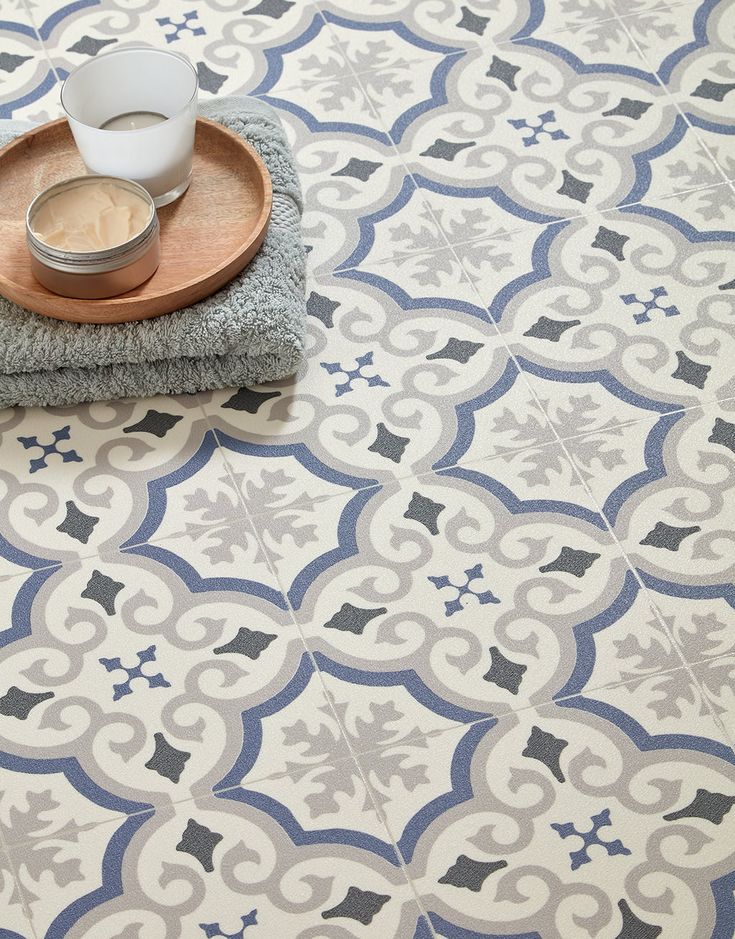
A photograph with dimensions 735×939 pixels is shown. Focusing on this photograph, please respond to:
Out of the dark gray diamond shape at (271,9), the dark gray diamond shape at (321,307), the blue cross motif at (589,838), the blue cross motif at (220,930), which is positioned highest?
the dark gray diamond shape at (271,9)

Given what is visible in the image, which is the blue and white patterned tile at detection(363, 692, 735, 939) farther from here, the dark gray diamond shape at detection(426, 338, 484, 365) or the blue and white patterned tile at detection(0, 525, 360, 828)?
the dark gray diamond shape at detection(426, 338, 484, 365)

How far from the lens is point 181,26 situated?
179cm

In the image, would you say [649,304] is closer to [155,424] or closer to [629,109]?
[629,109]

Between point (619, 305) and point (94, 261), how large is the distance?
635 mm

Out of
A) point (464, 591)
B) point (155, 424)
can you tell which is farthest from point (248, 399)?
point (464, 591)

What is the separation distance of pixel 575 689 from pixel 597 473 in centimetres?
27

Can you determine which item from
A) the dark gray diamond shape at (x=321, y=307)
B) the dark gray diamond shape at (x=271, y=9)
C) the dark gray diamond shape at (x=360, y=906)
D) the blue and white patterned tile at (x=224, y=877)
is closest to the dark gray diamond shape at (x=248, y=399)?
the dark gray diamond shape at (x=321, y=307)

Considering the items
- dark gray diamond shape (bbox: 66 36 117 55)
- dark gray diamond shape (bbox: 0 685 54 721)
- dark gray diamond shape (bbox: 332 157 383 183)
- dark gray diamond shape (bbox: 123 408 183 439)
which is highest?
dark gray diamond shape (bbox: 66 36 117 55)

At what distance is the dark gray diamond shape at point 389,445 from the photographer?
1.40 meters

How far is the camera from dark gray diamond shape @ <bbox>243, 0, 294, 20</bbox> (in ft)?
5.93

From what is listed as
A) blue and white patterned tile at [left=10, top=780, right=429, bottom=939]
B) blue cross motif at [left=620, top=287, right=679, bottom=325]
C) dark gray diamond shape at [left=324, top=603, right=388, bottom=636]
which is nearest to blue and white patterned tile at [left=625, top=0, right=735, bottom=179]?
blue cross motif at [left=620, top=287, right=679, bottom=325]

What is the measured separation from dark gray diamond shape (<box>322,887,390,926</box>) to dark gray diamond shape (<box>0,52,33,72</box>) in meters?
1.22

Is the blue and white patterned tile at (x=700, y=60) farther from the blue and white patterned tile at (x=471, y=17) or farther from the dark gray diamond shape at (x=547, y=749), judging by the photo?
the dark gray diamond shape at (x=547, y=749)

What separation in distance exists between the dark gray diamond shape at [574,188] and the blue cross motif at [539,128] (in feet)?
0.23
